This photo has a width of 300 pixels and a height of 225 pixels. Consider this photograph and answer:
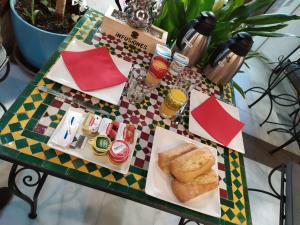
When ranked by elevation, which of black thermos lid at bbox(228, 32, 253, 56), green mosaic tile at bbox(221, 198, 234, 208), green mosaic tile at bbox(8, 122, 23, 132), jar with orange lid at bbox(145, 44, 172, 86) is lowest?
green mosaic tile at bbox(8, 122, 23, 132)

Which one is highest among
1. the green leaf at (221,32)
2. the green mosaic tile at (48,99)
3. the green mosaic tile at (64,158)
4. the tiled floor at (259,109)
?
the green leaf at (221,32)

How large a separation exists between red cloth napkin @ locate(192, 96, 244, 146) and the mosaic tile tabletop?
48 mm

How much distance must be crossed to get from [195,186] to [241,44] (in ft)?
2.43

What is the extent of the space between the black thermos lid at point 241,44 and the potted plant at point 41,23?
94 cm

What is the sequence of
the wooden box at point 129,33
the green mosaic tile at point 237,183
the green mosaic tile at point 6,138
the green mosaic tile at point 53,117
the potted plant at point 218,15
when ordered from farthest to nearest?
the potted plant at point 218,15, the wooden box at point 129,33, the green mosaic tile at point 237,183, the green mosaic tile at point 53,117, the green mosaic tile at point 6,138

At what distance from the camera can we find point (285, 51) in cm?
337

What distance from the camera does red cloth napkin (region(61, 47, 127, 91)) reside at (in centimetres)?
92

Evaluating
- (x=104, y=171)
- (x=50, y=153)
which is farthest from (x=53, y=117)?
(x=104, y=171)

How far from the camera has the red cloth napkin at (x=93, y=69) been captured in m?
0.92

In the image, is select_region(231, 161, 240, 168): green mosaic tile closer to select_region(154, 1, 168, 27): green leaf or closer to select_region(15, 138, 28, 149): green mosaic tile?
select_region(15, 138, 28, 149): green mosaic tile

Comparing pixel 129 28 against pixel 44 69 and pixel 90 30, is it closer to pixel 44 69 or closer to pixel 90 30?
pixel 90 30

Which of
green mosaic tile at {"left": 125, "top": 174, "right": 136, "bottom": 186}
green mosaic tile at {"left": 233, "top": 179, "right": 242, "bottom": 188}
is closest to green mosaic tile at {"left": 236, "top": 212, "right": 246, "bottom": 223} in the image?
green mosaic tile at {"left": 233, "top": 179, "right": 242, "bottom": 188}

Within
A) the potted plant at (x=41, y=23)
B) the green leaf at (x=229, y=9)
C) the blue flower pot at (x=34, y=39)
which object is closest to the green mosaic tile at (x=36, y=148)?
the blue flower pot at (x=34, y=39)

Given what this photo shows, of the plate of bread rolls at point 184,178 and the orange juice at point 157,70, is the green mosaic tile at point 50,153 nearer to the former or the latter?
the plate of bread rolls at point 184,178
